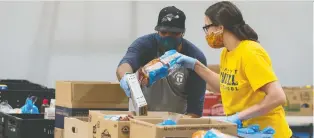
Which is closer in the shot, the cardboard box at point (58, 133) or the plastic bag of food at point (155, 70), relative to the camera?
the plastic bag of food at point (155, 70)

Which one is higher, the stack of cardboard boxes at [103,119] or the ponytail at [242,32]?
the ponytail at [242,32]

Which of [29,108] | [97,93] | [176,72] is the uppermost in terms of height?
[176,72]

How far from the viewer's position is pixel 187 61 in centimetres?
288

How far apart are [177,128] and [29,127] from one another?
135 cm

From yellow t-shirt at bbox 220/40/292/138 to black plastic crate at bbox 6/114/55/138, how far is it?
1096 mm

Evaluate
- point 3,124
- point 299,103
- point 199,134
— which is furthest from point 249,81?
point 299,103

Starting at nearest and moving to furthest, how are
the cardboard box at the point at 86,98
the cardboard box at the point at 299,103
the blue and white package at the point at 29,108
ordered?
the cardboard box at the point at 86,98 < the blue and white package at the point at 29,108 < the cardboard box at the point at 299,103

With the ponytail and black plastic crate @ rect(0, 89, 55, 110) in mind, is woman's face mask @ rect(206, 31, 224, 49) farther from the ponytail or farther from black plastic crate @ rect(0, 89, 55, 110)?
black plastic crate @ rect(0, 89, 55, 110)

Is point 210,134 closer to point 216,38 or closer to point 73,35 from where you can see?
point 216,38

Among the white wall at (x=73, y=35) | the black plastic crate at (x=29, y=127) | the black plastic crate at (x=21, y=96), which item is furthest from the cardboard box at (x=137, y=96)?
the white wall at (x=73, y=35)

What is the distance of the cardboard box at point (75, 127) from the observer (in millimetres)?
2543

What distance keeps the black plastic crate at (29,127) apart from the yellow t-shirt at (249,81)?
1.10 metres

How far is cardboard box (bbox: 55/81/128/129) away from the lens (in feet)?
9.57

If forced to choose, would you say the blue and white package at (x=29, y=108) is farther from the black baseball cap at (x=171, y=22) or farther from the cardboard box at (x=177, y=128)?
the cardboard box at (x=177, y=128)
